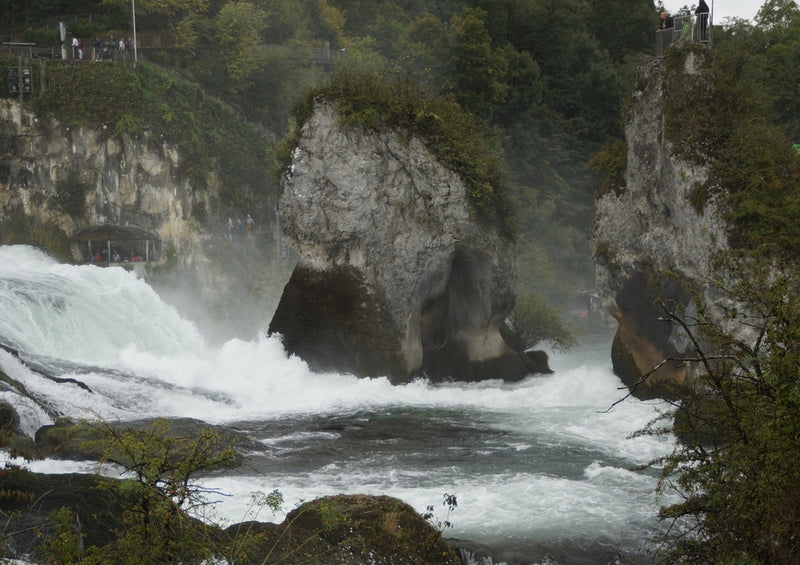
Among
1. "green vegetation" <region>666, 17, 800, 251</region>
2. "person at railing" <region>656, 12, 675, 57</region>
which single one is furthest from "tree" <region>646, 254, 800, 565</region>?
"person at railing" <region>656, 12, 675, 57</region>

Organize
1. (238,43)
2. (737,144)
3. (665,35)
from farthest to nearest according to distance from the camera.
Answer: (238,43), (665,35), (737,144)

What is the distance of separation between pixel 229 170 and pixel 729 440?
3717 centimetres

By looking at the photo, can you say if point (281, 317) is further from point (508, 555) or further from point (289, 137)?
point (508, 555)

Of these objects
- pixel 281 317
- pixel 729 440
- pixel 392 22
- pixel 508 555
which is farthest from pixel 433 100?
pixel 392 22

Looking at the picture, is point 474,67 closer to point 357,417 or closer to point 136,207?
point 136,207

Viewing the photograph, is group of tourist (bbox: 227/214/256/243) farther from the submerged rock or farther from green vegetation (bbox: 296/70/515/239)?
the submerged rock

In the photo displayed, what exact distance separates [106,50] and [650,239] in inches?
1047

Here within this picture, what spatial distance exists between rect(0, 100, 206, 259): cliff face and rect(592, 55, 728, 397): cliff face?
66.2 feet

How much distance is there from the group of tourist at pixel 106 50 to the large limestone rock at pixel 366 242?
1779 centimetres

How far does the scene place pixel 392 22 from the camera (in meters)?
50.8

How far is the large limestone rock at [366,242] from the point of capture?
27.0 metres

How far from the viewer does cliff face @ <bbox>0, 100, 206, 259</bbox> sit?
38.5m

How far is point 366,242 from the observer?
2714 centimetres

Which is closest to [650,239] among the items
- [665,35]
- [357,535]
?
[665,35]
